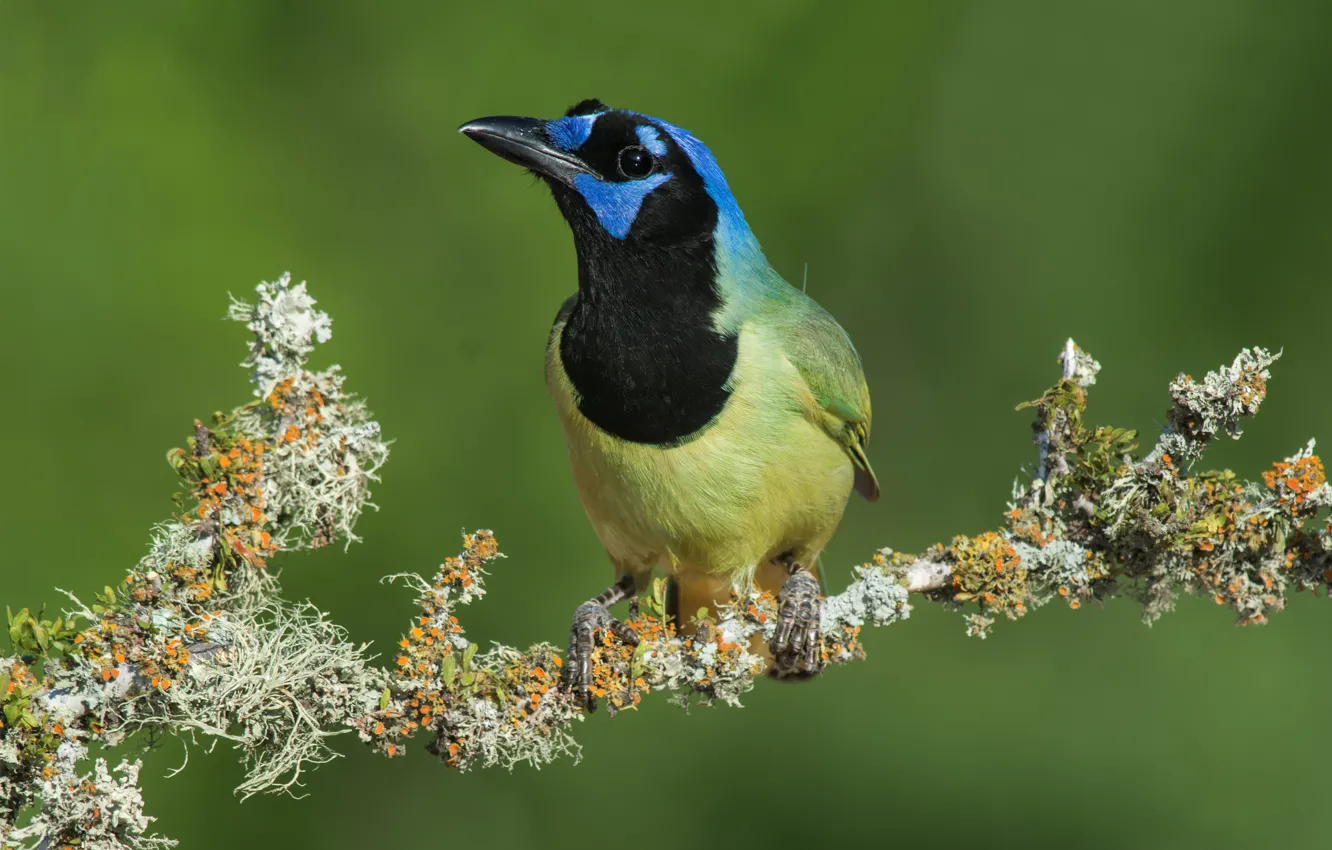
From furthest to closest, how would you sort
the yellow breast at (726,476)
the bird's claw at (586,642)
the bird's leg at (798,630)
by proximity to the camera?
the yellow breast at (726,476), the bird's leg at (798,630), the bird's claw at (586,642)

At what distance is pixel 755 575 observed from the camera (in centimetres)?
411

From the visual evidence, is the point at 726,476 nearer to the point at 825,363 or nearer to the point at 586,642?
the point at 825,363

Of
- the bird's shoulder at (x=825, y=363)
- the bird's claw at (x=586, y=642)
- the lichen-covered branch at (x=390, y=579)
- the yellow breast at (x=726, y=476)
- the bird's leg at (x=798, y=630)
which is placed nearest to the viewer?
the lichen-covered branch at (x=390, y=579)

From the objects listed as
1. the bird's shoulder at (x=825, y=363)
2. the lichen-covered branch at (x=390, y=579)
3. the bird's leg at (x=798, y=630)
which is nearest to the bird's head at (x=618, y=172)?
the bird's shoulder at (x=825, y=363)

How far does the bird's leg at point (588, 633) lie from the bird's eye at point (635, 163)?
125cm

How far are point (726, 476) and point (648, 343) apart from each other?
1.41 ft

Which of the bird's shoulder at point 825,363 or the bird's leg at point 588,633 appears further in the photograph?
the bird's shoulder at point 825,363

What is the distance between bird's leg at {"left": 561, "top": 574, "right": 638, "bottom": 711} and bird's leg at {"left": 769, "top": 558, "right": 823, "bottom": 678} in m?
0.47

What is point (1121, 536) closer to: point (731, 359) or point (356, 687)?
point (731, 359)

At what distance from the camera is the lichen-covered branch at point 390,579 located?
248 centimetres

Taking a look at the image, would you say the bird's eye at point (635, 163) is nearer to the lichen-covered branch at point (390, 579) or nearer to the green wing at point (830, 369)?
the green wing at point (830, 369)

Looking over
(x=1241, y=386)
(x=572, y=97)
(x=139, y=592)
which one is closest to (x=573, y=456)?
(x=139, y=592)

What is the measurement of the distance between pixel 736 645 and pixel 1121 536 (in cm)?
102

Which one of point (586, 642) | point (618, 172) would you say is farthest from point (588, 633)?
point (618, 172)
